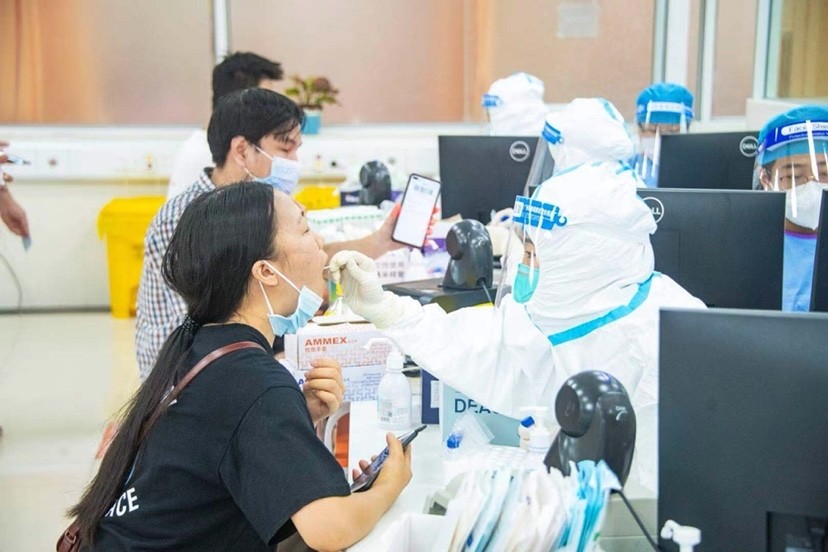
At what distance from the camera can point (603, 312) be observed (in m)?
1.68

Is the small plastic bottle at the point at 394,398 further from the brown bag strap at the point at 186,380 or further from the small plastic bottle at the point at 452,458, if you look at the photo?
the brown bag strap at the point at 186,380

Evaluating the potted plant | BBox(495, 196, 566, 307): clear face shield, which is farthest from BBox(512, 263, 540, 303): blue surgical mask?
the potted plant

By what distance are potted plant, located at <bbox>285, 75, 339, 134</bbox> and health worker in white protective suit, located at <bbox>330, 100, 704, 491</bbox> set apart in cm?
384

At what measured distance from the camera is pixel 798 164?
229 centimetres

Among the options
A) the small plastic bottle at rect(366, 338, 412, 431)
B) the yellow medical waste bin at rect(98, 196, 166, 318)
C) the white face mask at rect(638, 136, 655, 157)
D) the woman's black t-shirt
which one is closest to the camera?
the woman's black t-shirt

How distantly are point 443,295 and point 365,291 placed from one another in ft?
1.58

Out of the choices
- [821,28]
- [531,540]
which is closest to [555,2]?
[821,28]

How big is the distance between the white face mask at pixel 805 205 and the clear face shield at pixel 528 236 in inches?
27.9

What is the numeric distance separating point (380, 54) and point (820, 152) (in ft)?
13.1

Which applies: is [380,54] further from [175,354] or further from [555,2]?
[175,354]

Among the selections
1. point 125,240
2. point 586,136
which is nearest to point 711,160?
point 586,136

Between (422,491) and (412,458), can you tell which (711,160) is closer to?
(412,458)

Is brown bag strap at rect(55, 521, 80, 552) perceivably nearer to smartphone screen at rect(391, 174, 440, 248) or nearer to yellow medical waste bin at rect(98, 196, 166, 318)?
smartphone screen at rect(391, 174, 440, 248)

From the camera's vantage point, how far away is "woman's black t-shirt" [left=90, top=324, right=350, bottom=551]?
1300mm
